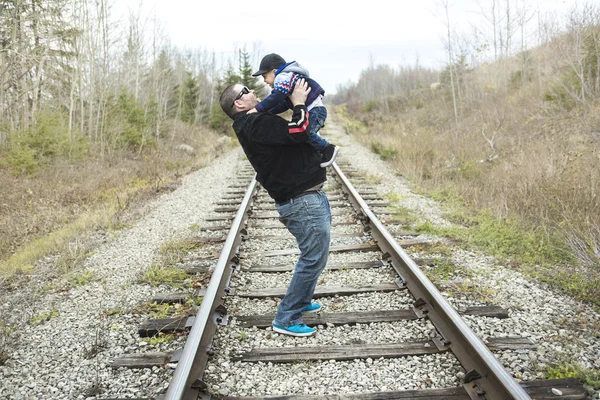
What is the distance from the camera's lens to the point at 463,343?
297 centimetres

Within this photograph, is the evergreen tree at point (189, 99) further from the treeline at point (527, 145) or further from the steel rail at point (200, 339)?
the steel rail at point (200, 339)

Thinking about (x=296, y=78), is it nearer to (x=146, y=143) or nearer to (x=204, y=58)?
(x=146, y=143)

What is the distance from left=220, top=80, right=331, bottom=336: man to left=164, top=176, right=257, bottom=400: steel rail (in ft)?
1.73

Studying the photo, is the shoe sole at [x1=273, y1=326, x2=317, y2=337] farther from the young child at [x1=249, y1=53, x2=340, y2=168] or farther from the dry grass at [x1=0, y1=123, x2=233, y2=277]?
the dry grass at [x1=0, y1=123, x2=233, y2=277]

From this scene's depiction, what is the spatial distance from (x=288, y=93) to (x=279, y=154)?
1.36 ft

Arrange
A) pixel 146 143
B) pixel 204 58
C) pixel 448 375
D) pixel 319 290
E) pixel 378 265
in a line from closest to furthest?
pixel 448 375
pixel 319 290
pixel 378 265
pixel 146 143
pixel 204 58

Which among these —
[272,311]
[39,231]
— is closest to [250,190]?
[39,231]

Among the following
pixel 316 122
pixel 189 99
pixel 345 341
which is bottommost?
pixel 345 341

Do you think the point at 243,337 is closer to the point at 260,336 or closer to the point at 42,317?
the point at 260,336

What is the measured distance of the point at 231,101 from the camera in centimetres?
297

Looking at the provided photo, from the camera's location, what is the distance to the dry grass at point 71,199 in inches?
244

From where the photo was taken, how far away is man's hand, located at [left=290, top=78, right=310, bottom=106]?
283cm

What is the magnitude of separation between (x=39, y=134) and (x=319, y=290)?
37.2 feet

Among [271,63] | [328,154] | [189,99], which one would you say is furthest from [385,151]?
[189,99]
